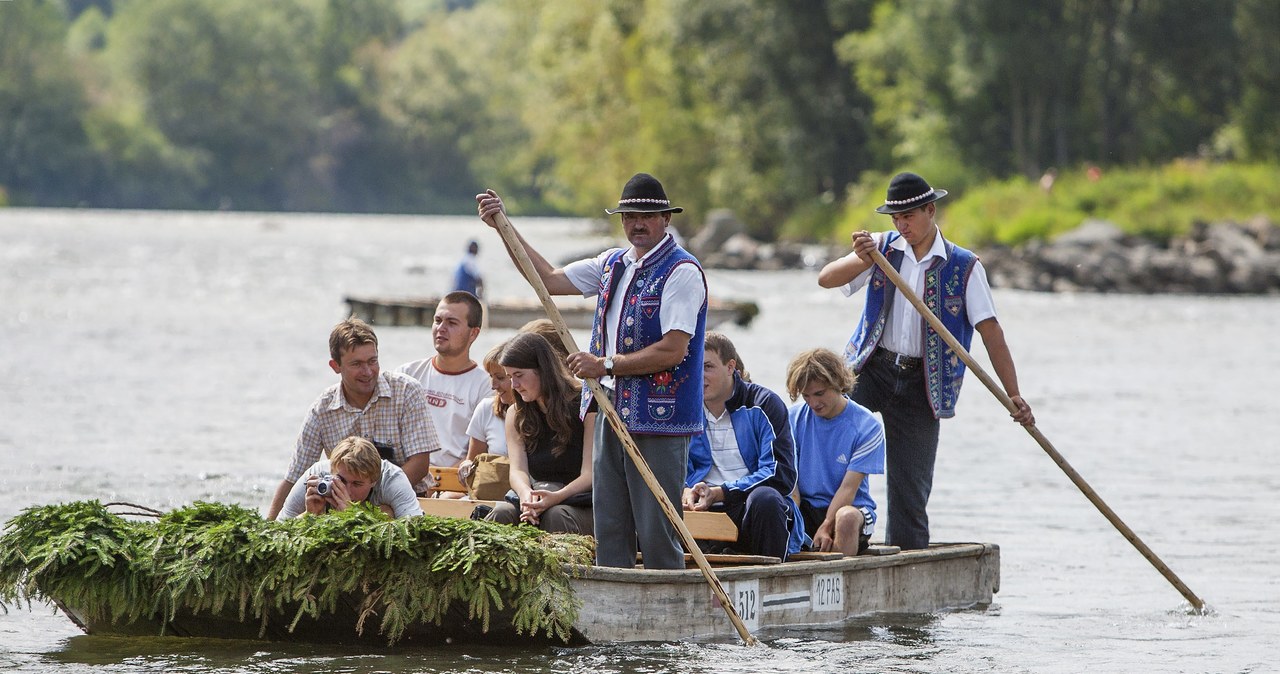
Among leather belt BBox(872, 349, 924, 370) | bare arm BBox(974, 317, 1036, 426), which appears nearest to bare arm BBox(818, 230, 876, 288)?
leather belt BBox(872, 349, 924, 370)

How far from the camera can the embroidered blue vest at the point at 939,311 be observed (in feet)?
27.9

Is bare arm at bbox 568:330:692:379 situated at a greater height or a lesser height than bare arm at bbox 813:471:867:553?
greater

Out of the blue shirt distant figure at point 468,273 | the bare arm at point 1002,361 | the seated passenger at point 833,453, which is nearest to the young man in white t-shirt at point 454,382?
the seated passenger at point 833,453

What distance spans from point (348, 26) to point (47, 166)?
2650 cm

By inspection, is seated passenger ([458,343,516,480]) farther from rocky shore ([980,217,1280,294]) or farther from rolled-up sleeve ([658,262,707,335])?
rocky shore ([980,217,1280,294])

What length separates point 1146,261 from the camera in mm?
38375

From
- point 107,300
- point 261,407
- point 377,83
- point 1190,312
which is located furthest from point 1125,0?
point 377,83

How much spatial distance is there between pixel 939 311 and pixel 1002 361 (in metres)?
0.35

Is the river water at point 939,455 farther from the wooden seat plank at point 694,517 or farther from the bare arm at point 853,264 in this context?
the bare arm at point 853,264

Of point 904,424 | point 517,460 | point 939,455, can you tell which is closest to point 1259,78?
point 939,455

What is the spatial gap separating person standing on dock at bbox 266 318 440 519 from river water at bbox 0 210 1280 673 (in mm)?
887

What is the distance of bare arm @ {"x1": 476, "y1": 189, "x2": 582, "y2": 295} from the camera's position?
728 centimetres

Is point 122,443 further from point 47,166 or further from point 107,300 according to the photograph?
point 47,166

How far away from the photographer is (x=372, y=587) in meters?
7.25
